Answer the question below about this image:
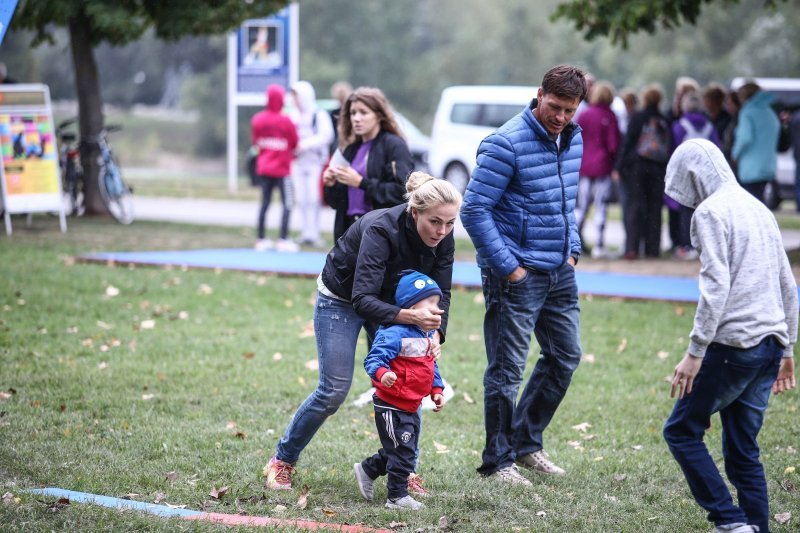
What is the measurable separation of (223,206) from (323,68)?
2695 cm

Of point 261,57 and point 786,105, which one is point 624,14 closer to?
point 786,105

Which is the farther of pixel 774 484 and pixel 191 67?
pixel 191 67

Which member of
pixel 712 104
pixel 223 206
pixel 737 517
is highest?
pixel 712 104

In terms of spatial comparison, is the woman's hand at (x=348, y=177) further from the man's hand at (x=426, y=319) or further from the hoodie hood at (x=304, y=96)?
the hoodie hood at (x=304, y=96)

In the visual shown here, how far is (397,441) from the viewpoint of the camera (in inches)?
191

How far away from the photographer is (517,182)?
5.23 meters

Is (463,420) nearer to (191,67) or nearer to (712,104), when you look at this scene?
(712,104)

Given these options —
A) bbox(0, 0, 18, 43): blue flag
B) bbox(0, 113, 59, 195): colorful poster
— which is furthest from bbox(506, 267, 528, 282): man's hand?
bbox(0, 113, 59, 195): colorful poster

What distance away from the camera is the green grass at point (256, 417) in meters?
5.04

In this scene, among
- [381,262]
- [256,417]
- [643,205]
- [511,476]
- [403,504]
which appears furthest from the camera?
[643,205]

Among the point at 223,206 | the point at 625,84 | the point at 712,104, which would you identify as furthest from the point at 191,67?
the point at 712,104

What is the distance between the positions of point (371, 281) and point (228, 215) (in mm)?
16442

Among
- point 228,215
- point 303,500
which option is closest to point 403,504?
point 303,500

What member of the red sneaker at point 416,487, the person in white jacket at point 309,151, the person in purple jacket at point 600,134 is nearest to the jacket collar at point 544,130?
the red sneaker at point 416,487
